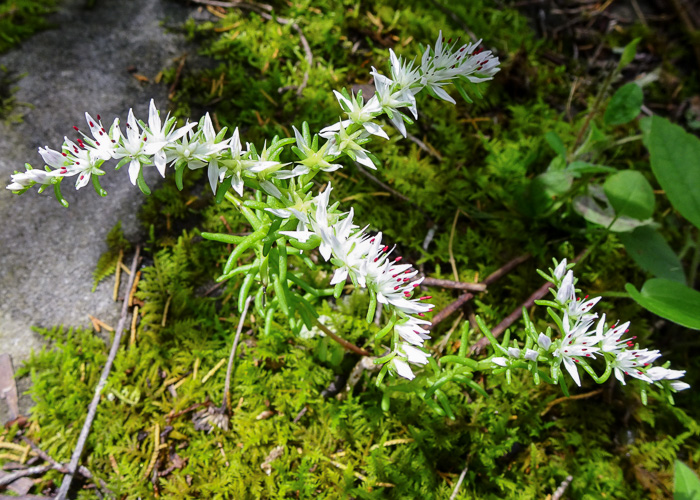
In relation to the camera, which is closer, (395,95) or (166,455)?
(395,95)

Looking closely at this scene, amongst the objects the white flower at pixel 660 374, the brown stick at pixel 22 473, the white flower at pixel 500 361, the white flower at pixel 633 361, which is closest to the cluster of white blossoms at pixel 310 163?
the white flower at pixel 500 361

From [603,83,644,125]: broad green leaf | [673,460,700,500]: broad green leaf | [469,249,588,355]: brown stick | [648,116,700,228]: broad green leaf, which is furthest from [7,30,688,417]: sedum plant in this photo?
[603,83,644,125]: broad green leaf

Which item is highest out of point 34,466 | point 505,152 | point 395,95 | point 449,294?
point 395,95

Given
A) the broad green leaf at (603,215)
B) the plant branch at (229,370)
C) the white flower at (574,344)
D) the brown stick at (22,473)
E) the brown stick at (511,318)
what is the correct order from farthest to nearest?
the broad green leaf at (603,215)
the brown stick at (511,318)
the plant branch at (229,370)
the brown stick at (22,473)
the white flower at (574,344)

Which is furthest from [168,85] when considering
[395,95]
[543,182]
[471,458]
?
[471,458]

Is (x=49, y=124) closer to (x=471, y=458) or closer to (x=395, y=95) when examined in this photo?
(x=395, y=95)

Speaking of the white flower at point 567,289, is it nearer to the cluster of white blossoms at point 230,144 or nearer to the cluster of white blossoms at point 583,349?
the cluster of white blossoms at point 583,349

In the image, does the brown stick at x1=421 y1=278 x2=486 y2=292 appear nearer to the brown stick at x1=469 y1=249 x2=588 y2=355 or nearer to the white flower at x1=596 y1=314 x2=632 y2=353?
the brown stick at x1=469 y1=249 x2=588 y2=355
